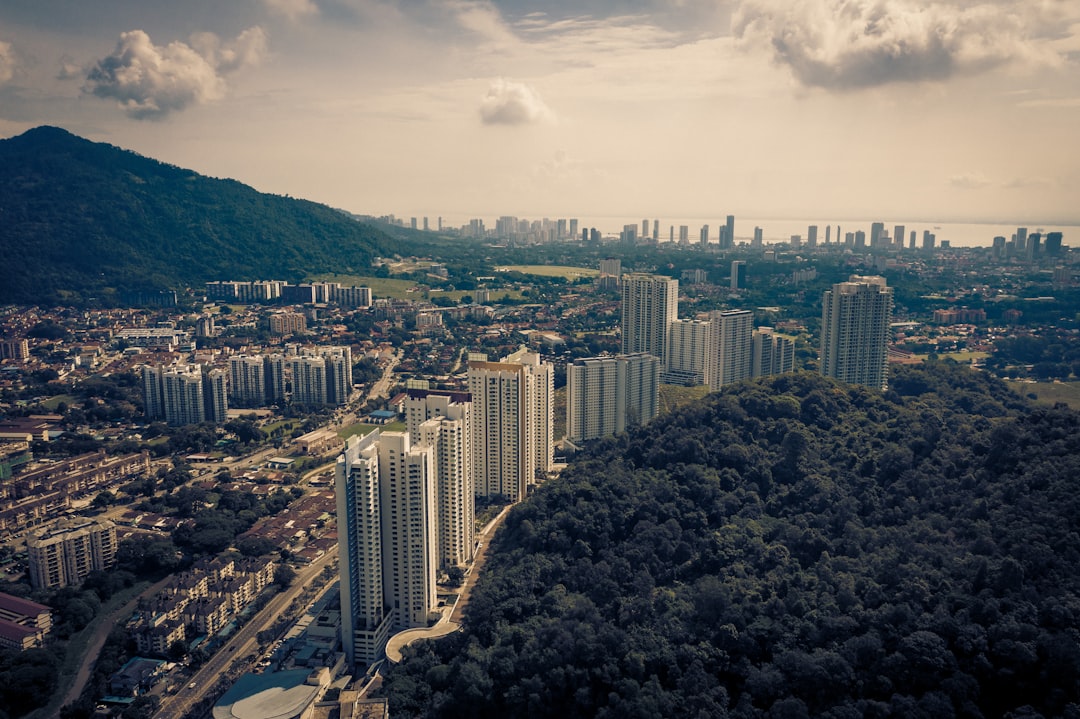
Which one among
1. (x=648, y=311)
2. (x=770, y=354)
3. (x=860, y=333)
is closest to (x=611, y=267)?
(x=648, y=311)

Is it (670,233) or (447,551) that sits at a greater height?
(670,233)

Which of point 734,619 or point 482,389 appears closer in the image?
point 734,619

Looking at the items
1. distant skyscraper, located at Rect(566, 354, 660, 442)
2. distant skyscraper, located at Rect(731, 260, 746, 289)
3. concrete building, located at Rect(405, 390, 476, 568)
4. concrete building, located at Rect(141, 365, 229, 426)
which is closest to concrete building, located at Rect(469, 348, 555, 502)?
concrete building, located at Rect(405, 390, 476, 568)

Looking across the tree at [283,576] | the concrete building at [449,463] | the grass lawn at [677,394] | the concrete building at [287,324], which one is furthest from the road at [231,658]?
the concrete building at [287,324]

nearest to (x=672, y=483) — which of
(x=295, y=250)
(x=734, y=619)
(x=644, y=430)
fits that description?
(x=644, y=430)

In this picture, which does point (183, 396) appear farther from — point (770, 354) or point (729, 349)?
point (770, 354)

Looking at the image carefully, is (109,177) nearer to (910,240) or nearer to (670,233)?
(670,233)
